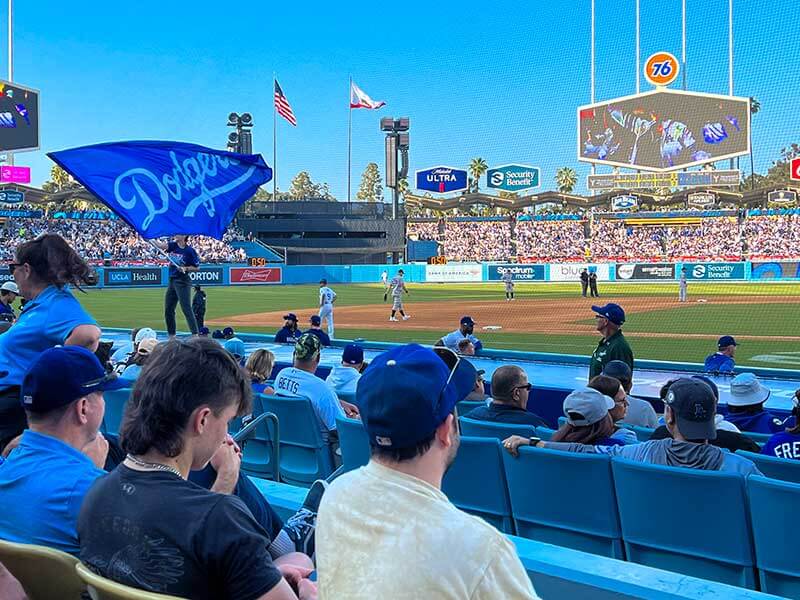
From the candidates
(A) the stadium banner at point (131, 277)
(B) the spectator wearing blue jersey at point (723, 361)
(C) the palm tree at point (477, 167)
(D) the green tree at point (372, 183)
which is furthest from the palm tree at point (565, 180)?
(B) the spectator wearing blue jersey at point (723, 361)

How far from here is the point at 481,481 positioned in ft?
14.6

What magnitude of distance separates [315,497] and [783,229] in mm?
71082

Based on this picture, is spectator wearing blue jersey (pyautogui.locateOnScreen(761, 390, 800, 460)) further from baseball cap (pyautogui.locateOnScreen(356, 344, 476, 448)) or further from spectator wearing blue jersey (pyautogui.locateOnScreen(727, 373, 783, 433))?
baseball cap (pyautogui.locateOnScreen(356, 344, 476, 448))

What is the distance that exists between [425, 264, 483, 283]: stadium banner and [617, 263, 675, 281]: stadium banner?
10.1 meters

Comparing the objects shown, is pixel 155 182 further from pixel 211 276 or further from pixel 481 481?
pixel 211 276

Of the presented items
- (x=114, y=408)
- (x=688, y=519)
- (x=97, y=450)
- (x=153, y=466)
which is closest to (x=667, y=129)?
(x=114, y=408)

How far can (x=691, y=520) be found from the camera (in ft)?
11.8

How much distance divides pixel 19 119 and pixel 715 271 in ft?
142

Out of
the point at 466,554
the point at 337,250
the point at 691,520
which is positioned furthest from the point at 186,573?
A: the point at 337,250

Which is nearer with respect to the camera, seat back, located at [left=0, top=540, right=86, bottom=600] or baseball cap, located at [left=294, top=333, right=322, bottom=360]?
seat back, located at [left=0, top=540, right=86, bottom=600]

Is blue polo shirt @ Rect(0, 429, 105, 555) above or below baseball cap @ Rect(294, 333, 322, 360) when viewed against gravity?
below

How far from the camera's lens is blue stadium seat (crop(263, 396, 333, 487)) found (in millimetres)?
6191

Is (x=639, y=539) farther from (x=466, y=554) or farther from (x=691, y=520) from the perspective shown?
(x=466, y=554)

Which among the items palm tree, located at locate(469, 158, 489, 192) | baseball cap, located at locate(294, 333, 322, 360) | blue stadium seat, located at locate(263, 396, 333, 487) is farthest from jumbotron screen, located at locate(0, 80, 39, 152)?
palm tree, located at locate(469, 158, 489, 192)
